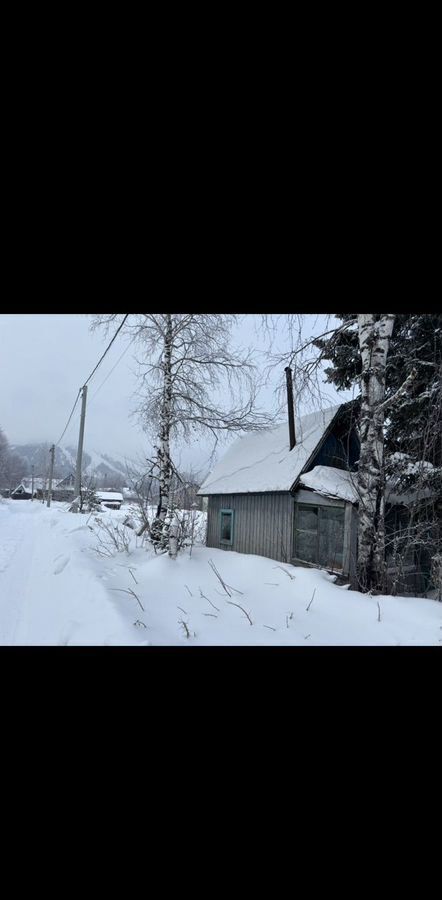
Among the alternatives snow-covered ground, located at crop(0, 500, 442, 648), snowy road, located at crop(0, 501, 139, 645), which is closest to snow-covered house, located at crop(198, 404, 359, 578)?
snow-covered ground, located at crop(0, 500, 442, 648)

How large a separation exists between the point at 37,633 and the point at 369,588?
296cm

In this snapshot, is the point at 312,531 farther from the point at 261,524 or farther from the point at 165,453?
the point at 165,453

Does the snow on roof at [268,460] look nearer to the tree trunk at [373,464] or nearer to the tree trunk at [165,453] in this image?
the tree trunk at [373,464]

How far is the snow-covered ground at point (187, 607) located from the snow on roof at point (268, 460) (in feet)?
6.26

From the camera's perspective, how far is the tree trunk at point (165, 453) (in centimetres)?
473

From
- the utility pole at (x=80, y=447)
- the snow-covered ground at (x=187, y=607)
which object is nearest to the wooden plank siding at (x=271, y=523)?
the snow-covered ground at (x=187, y=607)

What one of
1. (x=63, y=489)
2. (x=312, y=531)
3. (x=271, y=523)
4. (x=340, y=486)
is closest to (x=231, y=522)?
(x=271, y=523)

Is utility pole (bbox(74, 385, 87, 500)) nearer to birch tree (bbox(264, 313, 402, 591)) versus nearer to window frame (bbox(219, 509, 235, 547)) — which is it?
window frame (bbox(219, 509, 235, 547))
